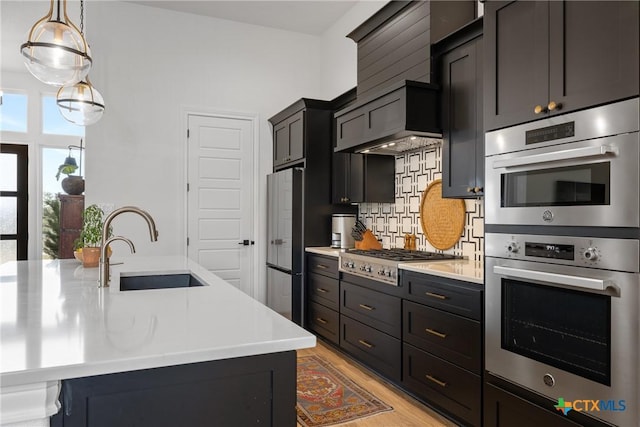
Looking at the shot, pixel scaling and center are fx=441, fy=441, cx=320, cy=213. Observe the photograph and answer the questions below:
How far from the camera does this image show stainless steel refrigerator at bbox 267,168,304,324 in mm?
4484

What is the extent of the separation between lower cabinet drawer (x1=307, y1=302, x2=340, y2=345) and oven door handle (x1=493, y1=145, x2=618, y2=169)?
7.28 feet

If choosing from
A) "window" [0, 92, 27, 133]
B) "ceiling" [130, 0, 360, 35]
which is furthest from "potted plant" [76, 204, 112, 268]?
"window" [0, 92, 27, 133]

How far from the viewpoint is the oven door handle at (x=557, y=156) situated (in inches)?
64.4

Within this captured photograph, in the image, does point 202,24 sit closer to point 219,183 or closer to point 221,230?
point 219,183

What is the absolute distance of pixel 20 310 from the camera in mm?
1494

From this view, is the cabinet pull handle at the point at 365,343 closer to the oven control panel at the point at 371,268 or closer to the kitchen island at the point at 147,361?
the oven control panel at the point at 371,268

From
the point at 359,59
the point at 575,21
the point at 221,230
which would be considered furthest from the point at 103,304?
the point at 221,230

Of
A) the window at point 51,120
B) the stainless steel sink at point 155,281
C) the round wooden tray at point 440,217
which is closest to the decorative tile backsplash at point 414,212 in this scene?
the round wooden tray at point 440,217

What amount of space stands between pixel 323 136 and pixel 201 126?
1459 millimetres

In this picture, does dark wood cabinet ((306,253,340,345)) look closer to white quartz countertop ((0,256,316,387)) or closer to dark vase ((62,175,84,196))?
white quartz countertop ((0,256,316,387))

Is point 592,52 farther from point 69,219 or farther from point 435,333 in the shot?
→ point 69,219

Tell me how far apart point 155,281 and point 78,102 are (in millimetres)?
Result: 1573

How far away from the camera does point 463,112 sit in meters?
2.79

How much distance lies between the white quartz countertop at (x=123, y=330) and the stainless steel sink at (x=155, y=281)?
57cm
